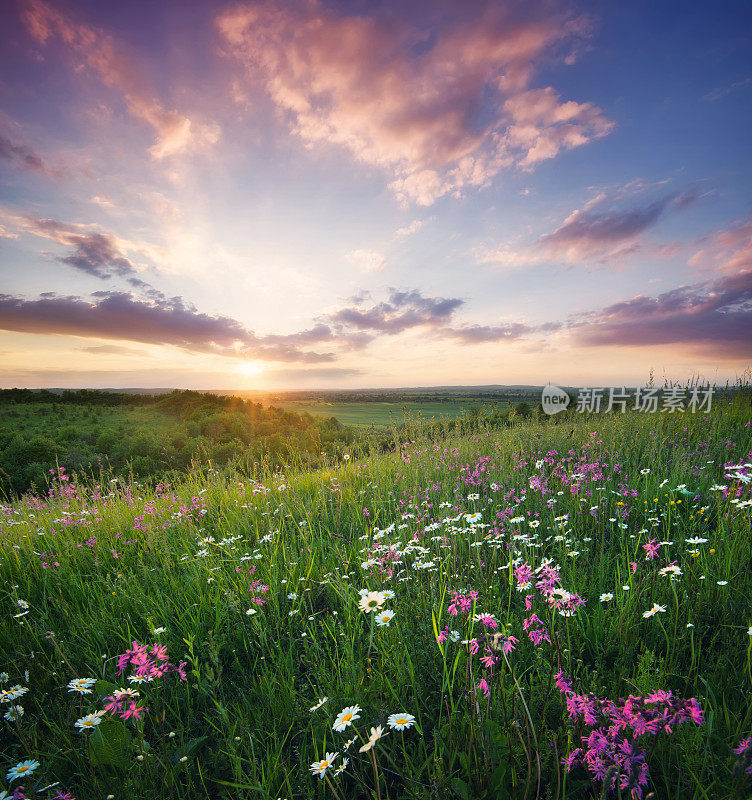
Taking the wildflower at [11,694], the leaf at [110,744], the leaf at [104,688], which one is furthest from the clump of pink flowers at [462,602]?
the wildflower at [11,694]

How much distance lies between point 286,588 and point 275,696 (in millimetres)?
1024

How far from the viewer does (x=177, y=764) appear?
5.91 feet

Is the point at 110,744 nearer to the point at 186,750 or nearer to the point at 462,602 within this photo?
the point at 186,750

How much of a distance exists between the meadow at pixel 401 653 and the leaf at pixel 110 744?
1 cm

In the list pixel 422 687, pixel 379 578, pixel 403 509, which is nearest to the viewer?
pixel 422 687

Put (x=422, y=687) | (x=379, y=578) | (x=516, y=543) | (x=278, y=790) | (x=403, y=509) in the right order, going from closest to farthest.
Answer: (x=278, y=790) → (x=422, y=687) → (x=379, y=578) → (x=516, y=543) → (x=403, y=509)

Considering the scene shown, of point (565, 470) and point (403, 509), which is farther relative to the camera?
point (565, 470)

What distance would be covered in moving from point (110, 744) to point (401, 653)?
145 cm

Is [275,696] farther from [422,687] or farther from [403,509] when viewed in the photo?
[403,509]

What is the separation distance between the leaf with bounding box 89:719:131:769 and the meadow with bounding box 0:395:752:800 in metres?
0.01

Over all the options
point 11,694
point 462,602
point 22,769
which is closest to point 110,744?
point 22,769

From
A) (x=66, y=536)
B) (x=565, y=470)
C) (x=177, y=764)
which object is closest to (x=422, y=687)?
(x=177, y=764)

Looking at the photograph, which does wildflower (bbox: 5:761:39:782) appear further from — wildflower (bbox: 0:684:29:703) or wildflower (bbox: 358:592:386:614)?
wildflower (bbox: 358:592:386:614)

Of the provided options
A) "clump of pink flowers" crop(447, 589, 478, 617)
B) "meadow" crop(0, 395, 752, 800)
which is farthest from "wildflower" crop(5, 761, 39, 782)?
"clump of pink flowers" crop(447, 589, 478, 617)
